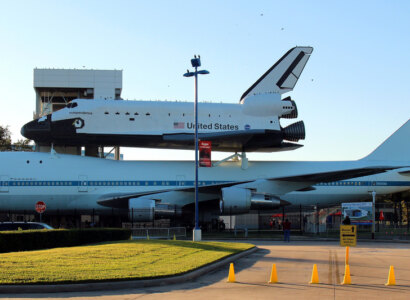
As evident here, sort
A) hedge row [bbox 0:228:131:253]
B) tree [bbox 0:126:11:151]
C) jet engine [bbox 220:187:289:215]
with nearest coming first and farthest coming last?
hedge row [bbox 0:228:131:253] → jet engine [bbox 220:187:289:215] → tree [bbox 0:126:11:151]

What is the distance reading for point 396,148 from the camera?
3919 centimetres

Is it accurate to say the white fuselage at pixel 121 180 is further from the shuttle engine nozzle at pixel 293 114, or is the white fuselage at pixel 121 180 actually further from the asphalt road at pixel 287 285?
the asphalt road at pixel 287 285

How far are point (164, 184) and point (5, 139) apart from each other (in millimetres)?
48288

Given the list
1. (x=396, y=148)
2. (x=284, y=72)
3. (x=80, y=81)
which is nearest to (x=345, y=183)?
(x=396, y=148)

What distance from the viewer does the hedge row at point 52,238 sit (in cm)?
1917

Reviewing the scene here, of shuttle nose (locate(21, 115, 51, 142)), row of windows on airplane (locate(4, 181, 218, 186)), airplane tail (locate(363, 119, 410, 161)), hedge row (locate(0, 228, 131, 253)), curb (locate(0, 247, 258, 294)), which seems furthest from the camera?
airplane tail (locate(363, 119, 410, 161))

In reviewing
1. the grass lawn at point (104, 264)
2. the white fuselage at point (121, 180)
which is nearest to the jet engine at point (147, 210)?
the white fuselage at point (121, 180)

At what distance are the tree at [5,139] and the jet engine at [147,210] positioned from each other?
47318 millimetres

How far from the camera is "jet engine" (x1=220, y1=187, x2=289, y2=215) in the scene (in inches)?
1265

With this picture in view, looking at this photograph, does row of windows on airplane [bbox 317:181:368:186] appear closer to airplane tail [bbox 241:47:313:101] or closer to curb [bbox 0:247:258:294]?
airplane tail [bbox 241:47:313:101]

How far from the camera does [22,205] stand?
113ft

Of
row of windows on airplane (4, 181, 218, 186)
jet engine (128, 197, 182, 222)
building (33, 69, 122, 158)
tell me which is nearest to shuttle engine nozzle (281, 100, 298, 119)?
row of windows on airplane (4, 181, 218, 186)

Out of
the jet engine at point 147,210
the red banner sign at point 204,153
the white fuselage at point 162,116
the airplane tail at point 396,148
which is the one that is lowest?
the jet engine at point 147,210

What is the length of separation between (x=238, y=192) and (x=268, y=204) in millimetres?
1905
